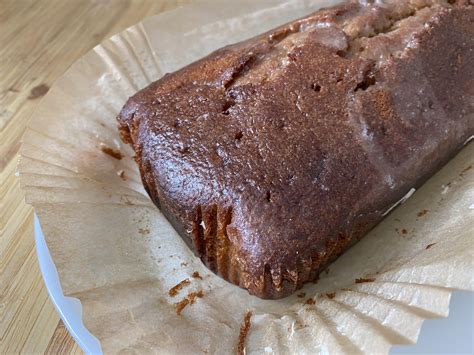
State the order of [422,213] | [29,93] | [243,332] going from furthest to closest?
[29,93] → [422,213] → [243,332]

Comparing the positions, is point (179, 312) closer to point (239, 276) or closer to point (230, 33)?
point (239, 276)

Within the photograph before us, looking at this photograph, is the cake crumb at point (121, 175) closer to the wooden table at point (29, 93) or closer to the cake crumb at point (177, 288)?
the wooden table at point (29, 93)

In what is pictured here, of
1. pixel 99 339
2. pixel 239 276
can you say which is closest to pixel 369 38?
pixel 239 276

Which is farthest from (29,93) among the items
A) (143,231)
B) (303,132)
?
(303,132)

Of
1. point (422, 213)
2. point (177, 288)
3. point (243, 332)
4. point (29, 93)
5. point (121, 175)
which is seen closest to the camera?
point (243, 332)

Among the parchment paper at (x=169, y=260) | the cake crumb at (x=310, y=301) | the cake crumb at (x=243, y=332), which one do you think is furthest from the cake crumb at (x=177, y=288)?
the cake crumb at (x=310, y=301)

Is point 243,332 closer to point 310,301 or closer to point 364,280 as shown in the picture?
point 310,301

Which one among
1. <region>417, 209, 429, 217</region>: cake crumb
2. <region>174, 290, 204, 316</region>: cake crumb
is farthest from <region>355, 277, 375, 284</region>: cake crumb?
<region>174, 290, 204, 316</region>: cake crumb
